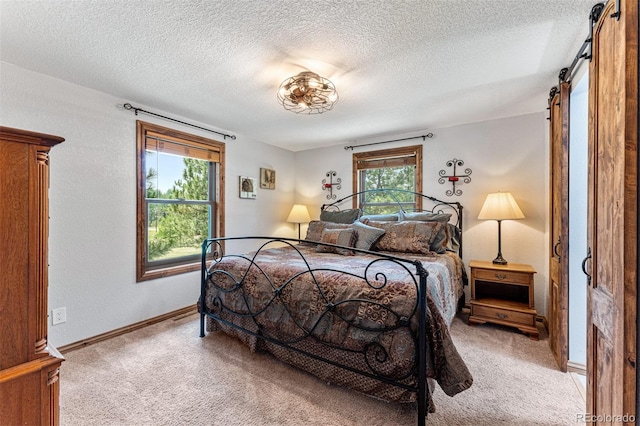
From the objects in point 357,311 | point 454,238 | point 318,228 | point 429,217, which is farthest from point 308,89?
point 454,238

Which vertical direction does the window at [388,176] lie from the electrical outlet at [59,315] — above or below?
above

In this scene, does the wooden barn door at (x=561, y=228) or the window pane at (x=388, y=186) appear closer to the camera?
the wooden barn door at (x=561, y=228)

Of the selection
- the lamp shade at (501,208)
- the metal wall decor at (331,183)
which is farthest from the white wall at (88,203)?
the lamp shade at (501,208)

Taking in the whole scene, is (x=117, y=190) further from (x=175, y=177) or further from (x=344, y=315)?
(x=344, y=315)

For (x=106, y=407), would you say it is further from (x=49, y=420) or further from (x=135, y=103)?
(x=135, y=103)

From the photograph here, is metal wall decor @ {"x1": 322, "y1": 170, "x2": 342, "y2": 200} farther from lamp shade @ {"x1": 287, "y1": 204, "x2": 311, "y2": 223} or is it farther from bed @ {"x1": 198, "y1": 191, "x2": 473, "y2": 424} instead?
bed @ {"x1": 198, "y1": 191, "x2": 473, "y2": 424}

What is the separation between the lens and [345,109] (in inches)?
116

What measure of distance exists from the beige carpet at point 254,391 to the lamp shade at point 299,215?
227cm

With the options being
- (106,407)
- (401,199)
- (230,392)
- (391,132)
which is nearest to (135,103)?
(106,407)

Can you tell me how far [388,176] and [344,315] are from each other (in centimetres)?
272

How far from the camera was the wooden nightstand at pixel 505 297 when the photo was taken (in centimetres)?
260

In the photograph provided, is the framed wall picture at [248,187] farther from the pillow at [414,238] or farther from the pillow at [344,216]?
the pillow at [414,238]

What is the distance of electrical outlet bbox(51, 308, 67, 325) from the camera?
2250 mm

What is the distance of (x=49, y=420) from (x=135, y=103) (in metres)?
2.78
